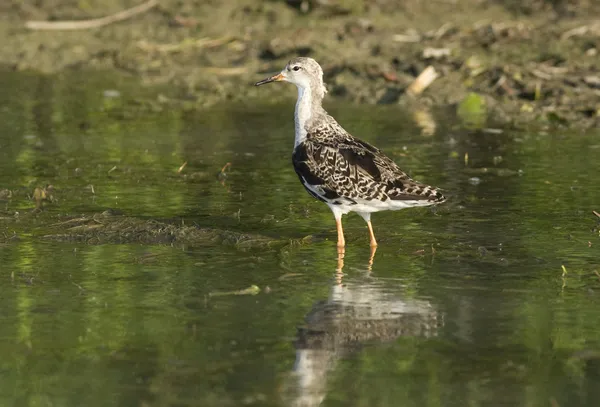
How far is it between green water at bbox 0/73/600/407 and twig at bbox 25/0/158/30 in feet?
25.1

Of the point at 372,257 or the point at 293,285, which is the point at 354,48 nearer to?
the point at 372,257

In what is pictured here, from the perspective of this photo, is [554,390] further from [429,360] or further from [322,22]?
[322,22]

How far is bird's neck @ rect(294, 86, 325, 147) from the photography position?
1248 centimetres

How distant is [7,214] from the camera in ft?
41.5

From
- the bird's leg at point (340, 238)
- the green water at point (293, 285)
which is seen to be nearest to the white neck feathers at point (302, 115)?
the green water at point (293, 285)

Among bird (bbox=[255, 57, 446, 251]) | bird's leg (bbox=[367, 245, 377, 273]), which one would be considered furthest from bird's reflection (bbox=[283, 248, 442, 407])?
bird (bbox=[255, 57, 446, 251])

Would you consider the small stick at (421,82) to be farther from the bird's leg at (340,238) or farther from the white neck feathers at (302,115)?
the bird's leg at (340,238)

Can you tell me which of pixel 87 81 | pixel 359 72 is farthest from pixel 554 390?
pixel 87 81

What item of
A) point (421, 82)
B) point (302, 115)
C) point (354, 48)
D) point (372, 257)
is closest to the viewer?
point (372, 257)

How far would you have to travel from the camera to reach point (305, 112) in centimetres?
1259

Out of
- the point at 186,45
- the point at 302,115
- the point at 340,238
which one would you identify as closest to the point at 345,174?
the point at 340,238

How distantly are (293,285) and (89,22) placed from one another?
15.8 m

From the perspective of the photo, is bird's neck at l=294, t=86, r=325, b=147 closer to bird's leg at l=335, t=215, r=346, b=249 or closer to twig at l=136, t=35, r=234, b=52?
bird's leg at l=335, t=215, r=346, b=249

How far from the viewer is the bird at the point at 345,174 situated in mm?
11414
